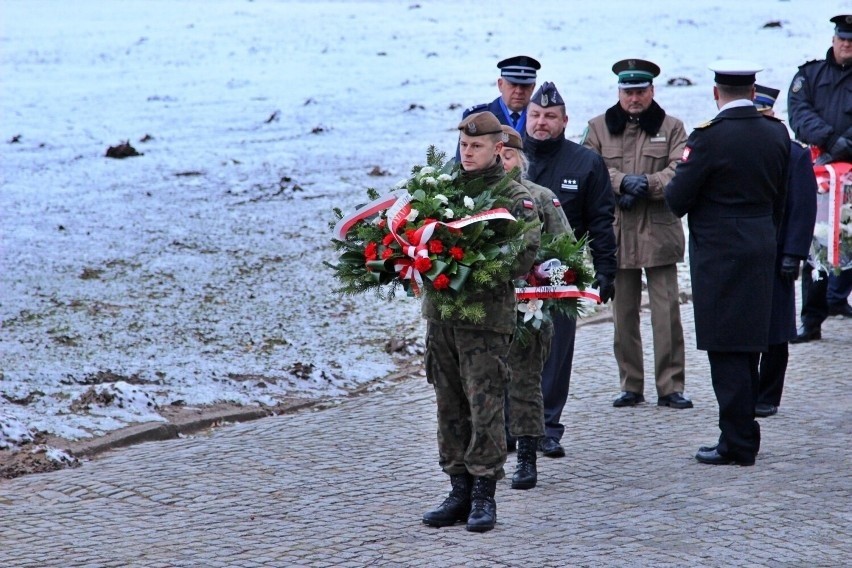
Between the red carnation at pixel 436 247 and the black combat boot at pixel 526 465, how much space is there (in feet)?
4.69

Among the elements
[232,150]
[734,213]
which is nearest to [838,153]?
[734,213]

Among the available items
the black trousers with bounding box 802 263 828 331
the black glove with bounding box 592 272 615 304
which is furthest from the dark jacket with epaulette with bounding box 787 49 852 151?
the black glove with bounding box 592 272 615 304

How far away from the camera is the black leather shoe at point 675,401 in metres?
8.17

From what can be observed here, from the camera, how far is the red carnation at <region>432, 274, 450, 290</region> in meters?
5.68

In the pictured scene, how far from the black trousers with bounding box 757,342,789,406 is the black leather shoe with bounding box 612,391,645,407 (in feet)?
2.50

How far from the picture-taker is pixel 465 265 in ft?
18.8

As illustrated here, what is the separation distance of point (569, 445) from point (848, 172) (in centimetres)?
359

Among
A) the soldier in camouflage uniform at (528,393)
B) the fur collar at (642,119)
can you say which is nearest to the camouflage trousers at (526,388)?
the soldier in camouflage uniform at (528,393)

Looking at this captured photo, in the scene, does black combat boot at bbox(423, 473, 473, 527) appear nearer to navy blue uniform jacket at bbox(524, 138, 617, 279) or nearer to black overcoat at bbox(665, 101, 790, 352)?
black overcoat at bbox(665, 101, 790, 352)

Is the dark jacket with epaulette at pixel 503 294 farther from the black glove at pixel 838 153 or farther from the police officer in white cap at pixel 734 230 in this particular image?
the black glove at pixel 838 153

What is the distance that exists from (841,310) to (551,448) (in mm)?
4505

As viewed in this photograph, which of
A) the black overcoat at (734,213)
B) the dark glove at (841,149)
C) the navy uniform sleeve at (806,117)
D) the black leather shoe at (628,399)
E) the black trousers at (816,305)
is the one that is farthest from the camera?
the black trousers at (816,305)

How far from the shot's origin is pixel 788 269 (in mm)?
7723

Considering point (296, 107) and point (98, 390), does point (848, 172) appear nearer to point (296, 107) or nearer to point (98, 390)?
point (98, 390)
